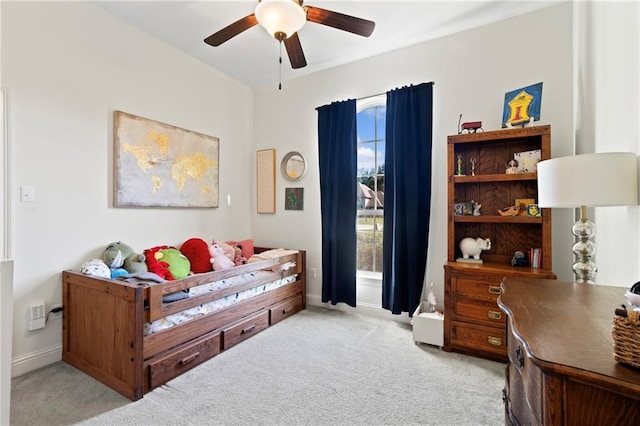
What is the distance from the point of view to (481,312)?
88.2 inches

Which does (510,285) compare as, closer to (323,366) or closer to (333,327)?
(323,366)

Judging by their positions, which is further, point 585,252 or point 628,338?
point 585,252

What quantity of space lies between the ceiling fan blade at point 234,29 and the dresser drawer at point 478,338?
8.69ft

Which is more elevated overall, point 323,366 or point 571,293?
point 571,293

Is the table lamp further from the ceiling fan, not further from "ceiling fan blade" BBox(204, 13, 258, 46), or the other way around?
"ceiling fan blade" BBox(204, 13, 258, 46)

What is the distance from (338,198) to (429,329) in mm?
1566

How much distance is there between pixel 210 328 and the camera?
2.28 metres

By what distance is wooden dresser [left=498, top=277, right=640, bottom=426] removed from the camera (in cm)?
57

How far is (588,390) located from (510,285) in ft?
2.67

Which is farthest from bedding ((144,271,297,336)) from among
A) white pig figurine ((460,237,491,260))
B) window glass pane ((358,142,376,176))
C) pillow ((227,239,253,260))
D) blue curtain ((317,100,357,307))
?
white pig figurine ((460,237,491,260))

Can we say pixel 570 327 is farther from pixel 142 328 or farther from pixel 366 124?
pixel 366 124

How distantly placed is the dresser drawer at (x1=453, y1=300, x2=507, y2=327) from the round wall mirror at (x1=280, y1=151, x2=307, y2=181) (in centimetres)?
218

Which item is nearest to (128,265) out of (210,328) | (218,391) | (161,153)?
(210,328)

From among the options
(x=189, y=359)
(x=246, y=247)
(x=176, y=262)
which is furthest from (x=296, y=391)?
(x=246, y=247)
